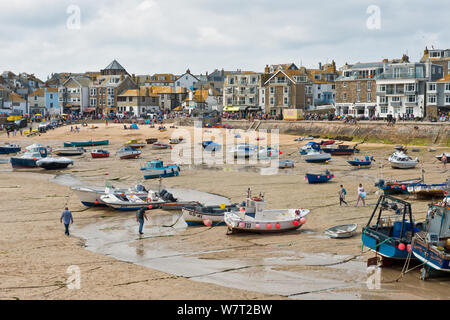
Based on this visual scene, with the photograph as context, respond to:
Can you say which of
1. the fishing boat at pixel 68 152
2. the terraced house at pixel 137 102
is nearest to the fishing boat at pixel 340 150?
the fishing boat at pixel 68 152

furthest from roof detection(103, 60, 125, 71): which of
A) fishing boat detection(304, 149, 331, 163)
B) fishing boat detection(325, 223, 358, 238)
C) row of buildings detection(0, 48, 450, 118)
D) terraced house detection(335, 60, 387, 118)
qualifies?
fishing boat detection(325, 223, 358, 238)

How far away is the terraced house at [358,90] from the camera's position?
87.6 m

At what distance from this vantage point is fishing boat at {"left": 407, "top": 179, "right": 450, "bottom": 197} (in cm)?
3206

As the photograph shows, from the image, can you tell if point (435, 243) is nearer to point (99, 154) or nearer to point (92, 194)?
point (92, 194)

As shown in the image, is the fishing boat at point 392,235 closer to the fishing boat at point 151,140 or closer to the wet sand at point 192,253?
the wet sand at point 192,253

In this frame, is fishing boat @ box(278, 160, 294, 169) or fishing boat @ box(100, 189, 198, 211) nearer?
fishing boat @ box(100, 189, 198, 211)

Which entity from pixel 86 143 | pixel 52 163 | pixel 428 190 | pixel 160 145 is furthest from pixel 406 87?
pixel 428 190

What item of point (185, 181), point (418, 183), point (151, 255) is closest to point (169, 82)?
point (185, 181)

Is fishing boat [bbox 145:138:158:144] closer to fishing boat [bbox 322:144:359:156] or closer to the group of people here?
fishing boat [bbox 322:144:359:156]

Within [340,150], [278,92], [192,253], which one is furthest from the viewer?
[278,92]

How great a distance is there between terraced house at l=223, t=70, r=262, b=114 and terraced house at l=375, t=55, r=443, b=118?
27.9 meters

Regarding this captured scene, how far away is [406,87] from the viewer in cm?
7981

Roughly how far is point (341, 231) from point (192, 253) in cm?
655
